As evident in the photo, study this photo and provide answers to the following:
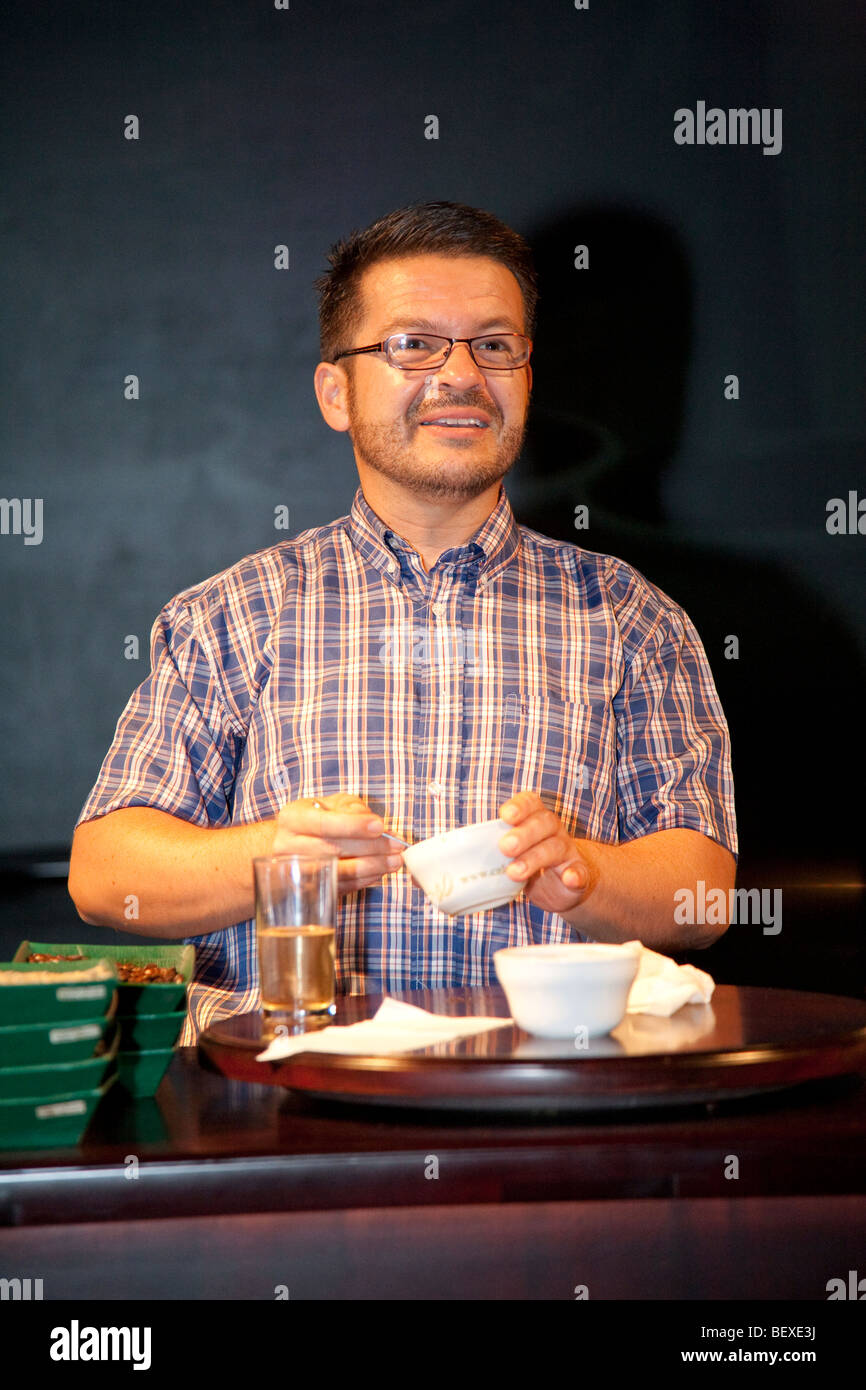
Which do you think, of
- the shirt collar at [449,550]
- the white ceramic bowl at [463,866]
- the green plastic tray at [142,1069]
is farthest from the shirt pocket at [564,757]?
the green plastic tray at [142,1069]

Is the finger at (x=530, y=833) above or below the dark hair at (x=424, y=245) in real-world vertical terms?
below

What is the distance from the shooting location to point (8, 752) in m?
2.86

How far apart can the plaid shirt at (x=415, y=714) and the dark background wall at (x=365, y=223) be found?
0.84 meters


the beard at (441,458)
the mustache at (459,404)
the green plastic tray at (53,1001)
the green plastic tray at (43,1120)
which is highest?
the mustache at (459,404)

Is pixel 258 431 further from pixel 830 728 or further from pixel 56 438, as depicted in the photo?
pixel 830 728

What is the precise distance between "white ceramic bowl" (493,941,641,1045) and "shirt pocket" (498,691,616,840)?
0.77m

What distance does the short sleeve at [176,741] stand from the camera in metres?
1.83

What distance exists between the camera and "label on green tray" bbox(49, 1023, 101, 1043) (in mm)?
968

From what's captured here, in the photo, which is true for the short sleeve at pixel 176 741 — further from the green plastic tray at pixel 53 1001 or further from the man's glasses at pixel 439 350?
the green plastic tray at pixel 53 1001

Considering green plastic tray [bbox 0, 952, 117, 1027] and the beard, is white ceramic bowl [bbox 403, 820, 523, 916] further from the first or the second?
the beard

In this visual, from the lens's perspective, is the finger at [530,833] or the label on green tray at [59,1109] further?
the finger at [530,833]

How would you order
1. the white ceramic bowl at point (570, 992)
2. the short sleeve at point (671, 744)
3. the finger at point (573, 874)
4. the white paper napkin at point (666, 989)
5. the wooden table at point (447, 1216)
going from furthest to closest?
the short sleeve at point (671, 744)
the finger at point (573, 874)
the white paper napkin at point (666, 989)
the white ceramic bowl at point (570, 992)
the wooden table at point (447, 1216)
